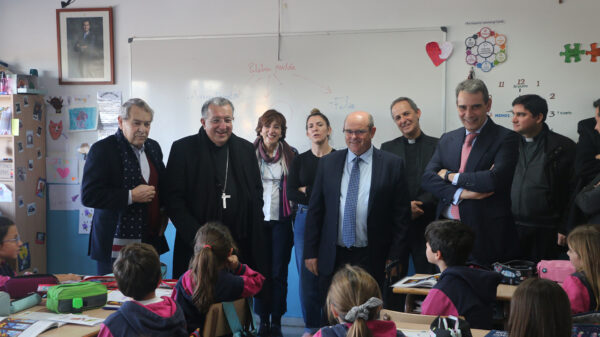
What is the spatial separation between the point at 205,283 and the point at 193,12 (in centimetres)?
314

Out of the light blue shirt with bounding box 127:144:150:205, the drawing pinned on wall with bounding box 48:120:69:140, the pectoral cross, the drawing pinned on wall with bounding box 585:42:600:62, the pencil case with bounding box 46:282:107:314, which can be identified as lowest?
the pencil case with bounding box 46:282:107:314

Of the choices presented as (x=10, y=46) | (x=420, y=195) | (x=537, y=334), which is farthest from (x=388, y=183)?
(x=10, y=46)

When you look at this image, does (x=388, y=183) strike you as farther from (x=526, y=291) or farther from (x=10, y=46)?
(x=10, y=46)

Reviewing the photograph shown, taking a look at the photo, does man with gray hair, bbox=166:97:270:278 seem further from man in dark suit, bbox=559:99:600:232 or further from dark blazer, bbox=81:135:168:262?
man in dark suit, bbox=559:99:600:232

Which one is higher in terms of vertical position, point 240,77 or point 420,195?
point 240,77

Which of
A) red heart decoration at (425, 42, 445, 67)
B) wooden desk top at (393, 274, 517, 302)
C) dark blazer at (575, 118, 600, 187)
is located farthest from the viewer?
red heart decoration at (425, 42, 445, 67)

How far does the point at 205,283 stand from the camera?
229cm

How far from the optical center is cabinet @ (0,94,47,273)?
473cm

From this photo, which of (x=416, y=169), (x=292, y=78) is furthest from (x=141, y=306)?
(x=292, y=78)

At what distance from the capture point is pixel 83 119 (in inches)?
196

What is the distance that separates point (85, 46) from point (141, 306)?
368cm

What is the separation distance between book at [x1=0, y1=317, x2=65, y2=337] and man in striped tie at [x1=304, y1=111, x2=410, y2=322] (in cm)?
145

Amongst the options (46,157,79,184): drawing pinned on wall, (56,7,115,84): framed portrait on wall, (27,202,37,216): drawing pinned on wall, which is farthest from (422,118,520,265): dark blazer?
(27,202,37,216): drawing pinned on wall

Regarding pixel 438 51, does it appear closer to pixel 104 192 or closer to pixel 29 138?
pixel 104 192
